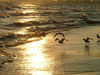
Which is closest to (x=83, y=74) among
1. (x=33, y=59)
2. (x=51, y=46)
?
(x=33, y=59)

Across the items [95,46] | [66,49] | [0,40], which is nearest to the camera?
[66,49]

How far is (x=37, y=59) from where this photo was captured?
7082mm

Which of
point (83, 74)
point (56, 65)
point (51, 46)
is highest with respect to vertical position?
point (51, 46)

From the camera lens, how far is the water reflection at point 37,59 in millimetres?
5956

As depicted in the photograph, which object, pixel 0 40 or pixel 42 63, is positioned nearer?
pixel 42 63

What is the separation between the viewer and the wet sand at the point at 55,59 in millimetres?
5973

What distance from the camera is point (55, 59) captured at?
712 centimetres

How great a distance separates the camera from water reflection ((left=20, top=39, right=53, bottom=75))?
234 inches

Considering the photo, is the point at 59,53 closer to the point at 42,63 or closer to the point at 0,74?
the point at 42,63

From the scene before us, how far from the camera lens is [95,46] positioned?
29.9ft

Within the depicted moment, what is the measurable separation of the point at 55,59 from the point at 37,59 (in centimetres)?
57

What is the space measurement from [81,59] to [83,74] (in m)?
1.34

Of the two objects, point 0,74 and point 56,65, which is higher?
point 56,65

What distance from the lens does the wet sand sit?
19.6 feet
